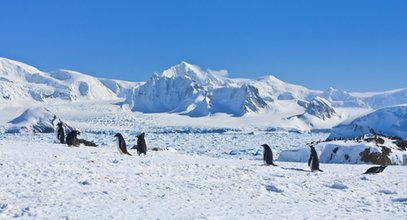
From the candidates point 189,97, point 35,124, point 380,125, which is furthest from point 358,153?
point 189,97

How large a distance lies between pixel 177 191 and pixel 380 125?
114ft

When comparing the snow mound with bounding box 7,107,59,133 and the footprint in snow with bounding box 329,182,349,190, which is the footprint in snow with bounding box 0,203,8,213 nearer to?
the footprint in snow with bounding box 329,182,349,190

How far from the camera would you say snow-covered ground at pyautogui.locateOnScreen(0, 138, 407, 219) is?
7766 mm

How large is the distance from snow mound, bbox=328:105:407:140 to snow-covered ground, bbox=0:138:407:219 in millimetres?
26483

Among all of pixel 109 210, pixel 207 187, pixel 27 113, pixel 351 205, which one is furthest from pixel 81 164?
pixel 27 113

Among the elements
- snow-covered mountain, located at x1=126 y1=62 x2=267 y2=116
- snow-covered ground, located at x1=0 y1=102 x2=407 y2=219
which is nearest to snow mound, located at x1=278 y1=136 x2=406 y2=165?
snow-covered ground, located at x1=0 y1=102 x2=407 y2=219

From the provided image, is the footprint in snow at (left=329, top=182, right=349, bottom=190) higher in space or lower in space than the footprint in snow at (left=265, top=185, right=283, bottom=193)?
higher

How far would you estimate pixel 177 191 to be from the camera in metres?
9.47

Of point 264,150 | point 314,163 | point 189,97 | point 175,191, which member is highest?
point 189,97

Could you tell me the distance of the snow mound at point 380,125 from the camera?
38.8 meters

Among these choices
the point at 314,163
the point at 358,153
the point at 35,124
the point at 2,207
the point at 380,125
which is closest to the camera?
the point at 2,207

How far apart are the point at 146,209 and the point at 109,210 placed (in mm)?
548

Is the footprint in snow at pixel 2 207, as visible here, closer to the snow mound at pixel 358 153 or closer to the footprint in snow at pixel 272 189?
the footprint in snow at pixel 272 189

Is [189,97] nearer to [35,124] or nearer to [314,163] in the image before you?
[35,124]
